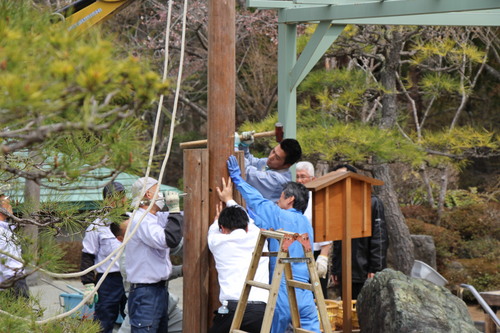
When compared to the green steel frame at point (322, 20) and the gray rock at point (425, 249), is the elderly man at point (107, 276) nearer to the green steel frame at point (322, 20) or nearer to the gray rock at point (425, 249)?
the green steel frame at point (322, 20)

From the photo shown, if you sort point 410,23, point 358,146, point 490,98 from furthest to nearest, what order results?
point 490,98, point 358,146, point 410,23

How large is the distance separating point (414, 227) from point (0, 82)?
35.2 ft

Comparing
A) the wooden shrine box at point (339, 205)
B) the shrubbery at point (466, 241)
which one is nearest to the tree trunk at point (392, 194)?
the shrubbery at point (466, 241)

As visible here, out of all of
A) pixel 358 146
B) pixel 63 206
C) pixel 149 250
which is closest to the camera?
pixel 63 206

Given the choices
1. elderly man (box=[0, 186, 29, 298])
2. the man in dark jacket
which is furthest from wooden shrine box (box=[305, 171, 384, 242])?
elderly man (box=[0, 186, 29, 298])

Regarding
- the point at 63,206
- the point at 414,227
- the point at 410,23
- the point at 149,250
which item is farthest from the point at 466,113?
the point at 63,206

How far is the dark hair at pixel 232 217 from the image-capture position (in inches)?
192

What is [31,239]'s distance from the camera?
3.27 metres

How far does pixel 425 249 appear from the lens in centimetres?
1074

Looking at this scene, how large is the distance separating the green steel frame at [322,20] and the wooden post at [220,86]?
1.53m

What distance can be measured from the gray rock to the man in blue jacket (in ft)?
19.4

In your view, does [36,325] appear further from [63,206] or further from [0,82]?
[0,82]

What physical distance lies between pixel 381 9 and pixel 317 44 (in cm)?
69

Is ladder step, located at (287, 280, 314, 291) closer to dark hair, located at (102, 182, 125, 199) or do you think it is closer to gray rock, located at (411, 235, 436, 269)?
dark hair, located at (102, 182, 125, 199)
